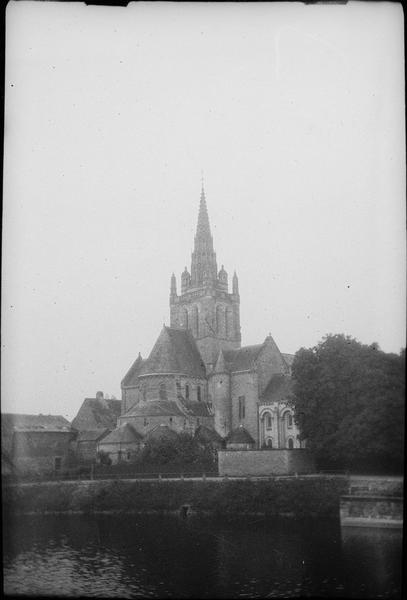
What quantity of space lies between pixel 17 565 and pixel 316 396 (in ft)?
68.7

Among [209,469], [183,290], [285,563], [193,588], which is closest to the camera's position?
[193,588]

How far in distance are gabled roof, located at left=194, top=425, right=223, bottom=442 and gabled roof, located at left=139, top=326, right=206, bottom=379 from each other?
613cm

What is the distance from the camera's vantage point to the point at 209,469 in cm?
4181

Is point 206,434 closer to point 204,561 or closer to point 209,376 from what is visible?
point 209,376

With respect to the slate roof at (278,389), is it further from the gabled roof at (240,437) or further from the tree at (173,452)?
the tree at (173,452)

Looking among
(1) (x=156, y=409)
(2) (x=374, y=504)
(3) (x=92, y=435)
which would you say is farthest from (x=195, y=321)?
(2) (x=374, y=504)

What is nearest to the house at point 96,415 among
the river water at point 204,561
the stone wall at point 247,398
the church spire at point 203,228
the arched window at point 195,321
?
the arched window at point 195,321

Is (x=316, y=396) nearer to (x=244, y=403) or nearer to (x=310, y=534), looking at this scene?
(x=310, y=534)

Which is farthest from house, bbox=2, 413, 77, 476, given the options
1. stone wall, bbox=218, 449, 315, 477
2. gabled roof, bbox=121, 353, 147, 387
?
Result: stone wall, bbox=218, 449, 315, 477

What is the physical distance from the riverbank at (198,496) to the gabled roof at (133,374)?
21282 millimetres

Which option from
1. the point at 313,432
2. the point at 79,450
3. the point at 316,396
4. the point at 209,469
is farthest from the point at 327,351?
the point at 79,450

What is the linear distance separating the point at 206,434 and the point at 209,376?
305 inches

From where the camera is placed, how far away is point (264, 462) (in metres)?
39.7

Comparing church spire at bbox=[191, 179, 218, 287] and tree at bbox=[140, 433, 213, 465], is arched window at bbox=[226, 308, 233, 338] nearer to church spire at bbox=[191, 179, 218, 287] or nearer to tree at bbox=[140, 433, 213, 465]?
church spire at bbox=[191, 179, 218, 287]
